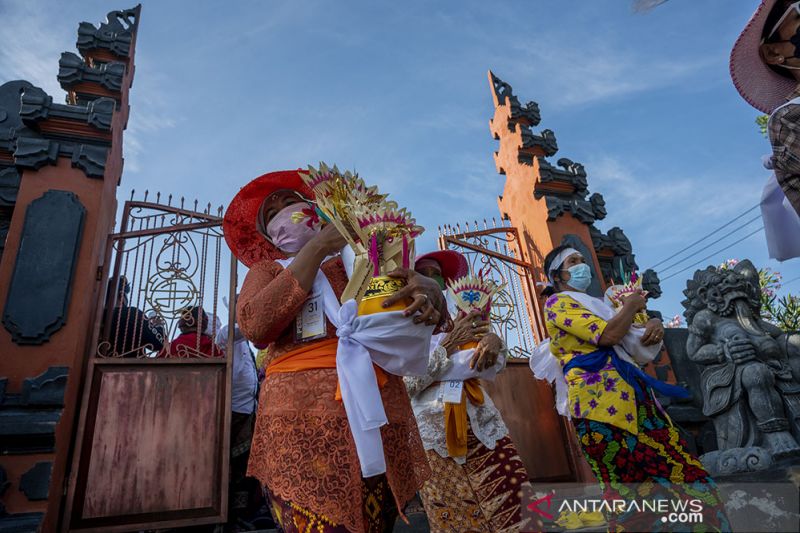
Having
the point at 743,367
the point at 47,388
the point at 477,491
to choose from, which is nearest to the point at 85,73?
the point at 47,388

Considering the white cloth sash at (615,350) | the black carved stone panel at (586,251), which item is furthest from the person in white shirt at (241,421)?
the black carved stone panel at (586,251)

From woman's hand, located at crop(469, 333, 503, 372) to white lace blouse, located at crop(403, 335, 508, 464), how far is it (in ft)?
0.49

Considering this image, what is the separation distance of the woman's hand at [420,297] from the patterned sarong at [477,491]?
1.42 metres

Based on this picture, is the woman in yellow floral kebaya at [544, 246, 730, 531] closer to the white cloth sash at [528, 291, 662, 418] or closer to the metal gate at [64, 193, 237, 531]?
the white cloth sash at [528, 291, 662, 418]

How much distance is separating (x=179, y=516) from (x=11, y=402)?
1458 mm

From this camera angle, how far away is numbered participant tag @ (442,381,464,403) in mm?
2826

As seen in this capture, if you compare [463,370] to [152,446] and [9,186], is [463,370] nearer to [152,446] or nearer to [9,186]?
[152,446]

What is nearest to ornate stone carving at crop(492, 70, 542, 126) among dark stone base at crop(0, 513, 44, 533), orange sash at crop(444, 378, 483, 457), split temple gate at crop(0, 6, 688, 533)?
split temple gate at crop(0, 6, 688, 533)

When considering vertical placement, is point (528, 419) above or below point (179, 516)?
above

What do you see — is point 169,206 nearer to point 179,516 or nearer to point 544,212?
point 179,516

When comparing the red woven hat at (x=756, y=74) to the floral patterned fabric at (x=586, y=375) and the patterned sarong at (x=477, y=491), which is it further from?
the patterned sarong at (x=477, y=491)

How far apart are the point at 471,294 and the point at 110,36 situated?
200 inches

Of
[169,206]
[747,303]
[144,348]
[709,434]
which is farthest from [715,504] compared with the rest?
[169,206]

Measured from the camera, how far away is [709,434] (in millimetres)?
5207
